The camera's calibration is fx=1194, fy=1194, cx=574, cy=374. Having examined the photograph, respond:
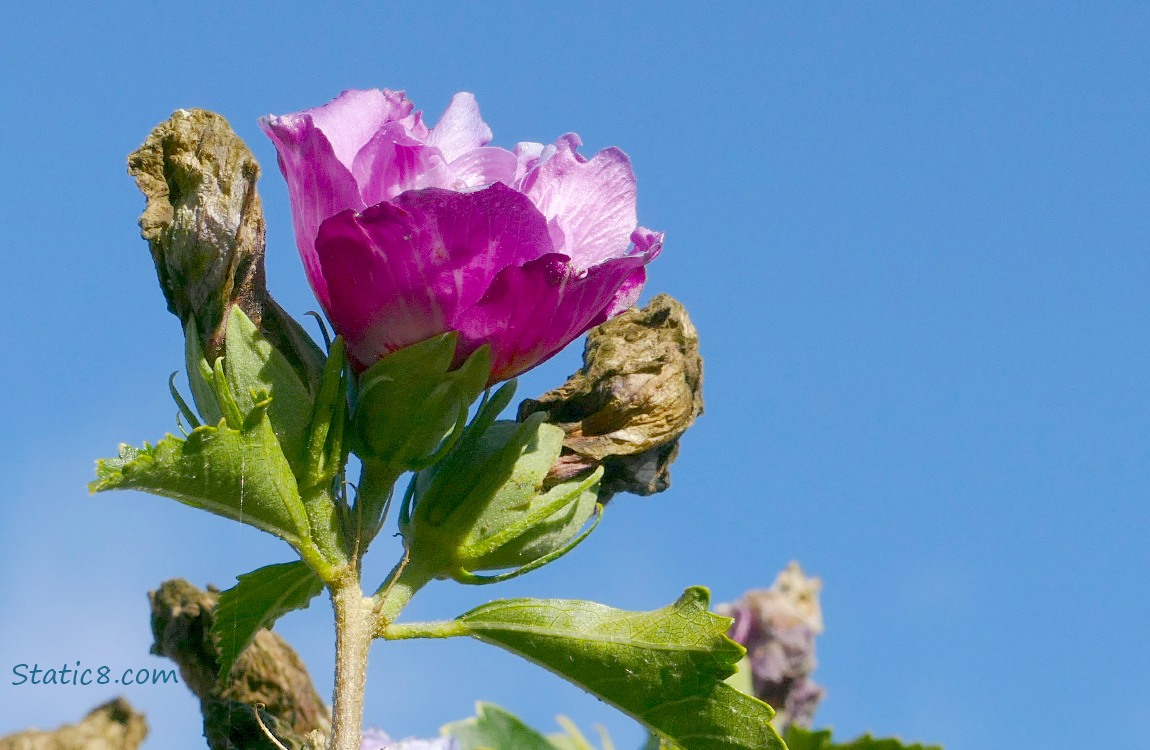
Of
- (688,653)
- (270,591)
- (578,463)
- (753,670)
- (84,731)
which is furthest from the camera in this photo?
(753,670)

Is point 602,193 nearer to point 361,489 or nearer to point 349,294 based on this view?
point 349,294

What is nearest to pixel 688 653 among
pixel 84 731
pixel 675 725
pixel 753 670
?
pixel 675 725

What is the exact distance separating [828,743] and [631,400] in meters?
0.88

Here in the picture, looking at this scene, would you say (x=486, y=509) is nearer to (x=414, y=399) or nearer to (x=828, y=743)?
(x=414, y=399)

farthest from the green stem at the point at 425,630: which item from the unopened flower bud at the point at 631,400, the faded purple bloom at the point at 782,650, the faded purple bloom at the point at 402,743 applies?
the faded purple bloom at the point at 782,650

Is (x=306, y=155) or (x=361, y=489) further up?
(x=306, y=155)

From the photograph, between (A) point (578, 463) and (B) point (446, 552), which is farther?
(A) point (578, 463)

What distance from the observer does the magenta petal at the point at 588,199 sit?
1503 mm

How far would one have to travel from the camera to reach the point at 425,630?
1.44 metres

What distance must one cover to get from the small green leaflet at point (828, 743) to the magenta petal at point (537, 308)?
106 cm

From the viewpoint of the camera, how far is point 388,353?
1.41 m

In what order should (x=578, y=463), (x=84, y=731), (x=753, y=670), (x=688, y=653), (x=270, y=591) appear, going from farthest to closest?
(x=753, y=670)
(x=84, y=731)
(x=578, y=463)
(x=270, y=591)
(x=688, y=653)

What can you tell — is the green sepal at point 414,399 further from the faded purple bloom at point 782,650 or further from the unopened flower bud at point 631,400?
the faded purple bloom at point 782,650

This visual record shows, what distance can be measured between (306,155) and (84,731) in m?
1.19
